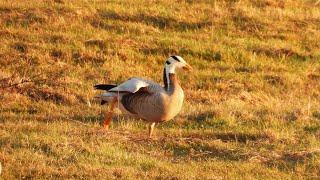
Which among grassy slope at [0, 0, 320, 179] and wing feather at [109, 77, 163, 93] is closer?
grassy slope at [0, 0, 320, 179]

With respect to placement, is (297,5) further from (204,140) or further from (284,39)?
(204,140)

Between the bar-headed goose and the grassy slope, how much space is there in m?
0.32

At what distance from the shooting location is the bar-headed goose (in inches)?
497

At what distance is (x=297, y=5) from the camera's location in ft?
78.3

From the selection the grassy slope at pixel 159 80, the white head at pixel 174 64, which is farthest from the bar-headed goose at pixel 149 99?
the grassy slope at pixel 159 80

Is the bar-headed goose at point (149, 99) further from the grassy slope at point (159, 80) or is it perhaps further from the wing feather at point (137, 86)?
the grassy slope at point (159, 80)

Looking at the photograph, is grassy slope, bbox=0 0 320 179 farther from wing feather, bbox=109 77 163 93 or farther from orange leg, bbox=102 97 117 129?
wing feather, bbox=109 77 163 93

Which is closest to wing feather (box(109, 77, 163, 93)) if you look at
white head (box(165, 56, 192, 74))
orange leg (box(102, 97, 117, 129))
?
orange leg (box(102, 97, 117, 129))

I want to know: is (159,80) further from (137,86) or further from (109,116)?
(137,86)

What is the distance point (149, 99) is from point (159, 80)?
591 cm

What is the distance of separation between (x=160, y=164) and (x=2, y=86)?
18.3 ft

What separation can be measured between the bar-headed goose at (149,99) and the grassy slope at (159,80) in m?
0.32

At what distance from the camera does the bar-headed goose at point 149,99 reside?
12617mm

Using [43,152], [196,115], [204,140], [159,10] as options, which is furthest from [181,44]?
[43,152]
